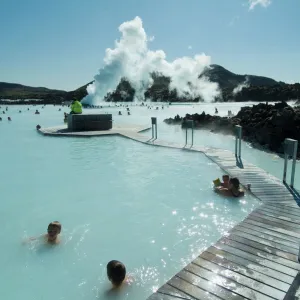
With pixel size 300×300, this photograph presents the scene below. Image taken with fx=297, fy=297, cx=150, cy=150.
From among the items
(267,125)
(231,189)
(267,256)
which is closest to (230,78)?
(267,125)

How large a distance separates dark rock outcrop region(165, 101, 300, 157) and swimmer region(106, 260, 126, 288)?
1096 centimetres

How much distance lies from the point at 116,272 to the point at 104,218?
2356 millimetres

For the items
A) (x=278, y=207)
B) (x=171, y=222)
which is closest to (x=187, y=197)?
(x=171, y=222)

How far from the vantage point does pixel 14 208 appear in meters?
6.67

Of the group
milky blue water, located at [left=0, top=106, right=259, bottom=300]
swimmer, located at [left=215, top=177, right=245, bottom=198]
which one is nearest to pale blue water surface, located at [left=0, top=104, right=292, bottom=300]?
milky blue water, located at [left=0, top=106, right=259, bottom=300]

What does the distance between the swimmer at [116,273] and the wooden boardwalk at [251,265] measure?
0.64m

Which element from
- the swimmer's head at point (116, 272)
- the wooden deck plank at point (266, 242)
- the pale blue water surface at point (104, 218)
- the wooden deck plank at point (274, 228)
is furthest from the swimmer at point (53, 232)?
the wooden deck plank at point (274, 228)

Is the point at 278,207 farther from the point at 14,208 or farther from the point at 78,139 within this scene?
the point at 78,139

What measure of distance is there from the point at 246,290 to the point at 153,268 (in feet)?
4.94

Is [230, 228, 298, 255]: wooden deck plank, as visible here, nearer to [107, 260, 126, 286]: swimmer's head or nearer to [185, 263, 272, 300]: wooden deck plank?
[185, 263, 272, 300]: wooden deck plank

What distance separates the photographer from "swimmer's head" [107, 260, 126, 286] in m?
3.71

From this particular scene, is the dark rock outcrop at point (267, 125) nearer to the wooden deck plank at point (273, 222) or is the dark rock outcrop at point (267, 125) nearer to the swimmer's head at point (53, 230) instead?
the wooden deck plank at point (273, 222)

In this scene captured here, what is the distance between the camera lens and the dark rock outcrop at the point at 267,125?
13.6m

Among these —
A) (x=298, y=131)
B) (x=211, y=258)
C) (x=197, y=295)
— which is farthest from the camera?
(x=298, y=131)
